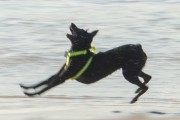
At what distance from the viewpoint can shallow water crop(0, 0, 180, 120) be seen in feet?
17.5

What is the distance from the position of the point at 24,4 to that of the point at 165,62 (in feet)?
24.4

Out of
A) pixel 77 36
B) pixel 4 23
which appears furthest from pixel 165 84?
pixel 4 23

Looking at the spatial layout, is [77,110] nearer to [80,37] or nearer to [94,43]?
[80,37]

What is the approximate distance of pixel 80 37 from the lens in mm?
4957

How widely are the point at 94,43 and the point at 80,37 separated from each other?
5468mm

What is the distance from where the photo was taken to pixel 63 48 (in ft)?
32.8

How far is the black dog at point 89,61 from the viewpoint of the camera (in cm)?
499

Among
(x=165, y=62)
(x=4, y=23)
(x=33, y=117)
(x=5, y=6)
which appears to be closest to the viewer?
(x=33, y=117)

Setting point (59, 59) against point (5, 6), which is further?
point (5, 6)

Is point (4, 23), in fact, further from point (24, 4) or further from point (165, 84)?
point (165, 84)

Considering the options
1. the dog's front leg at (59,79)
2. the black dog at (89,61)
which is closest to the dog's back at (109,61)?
the black dog at (89,61)

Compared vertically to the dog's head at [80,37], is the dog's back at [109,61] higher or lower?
lower

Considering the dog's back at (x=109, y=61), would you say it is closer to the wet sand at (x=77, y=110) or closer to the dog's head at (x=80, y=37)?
the dog's head at (x=80, y=37)

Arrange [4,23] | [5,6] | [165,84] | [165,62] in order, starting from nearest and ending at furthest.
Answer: [165,84], [165,62], [4,23], [5,6]
